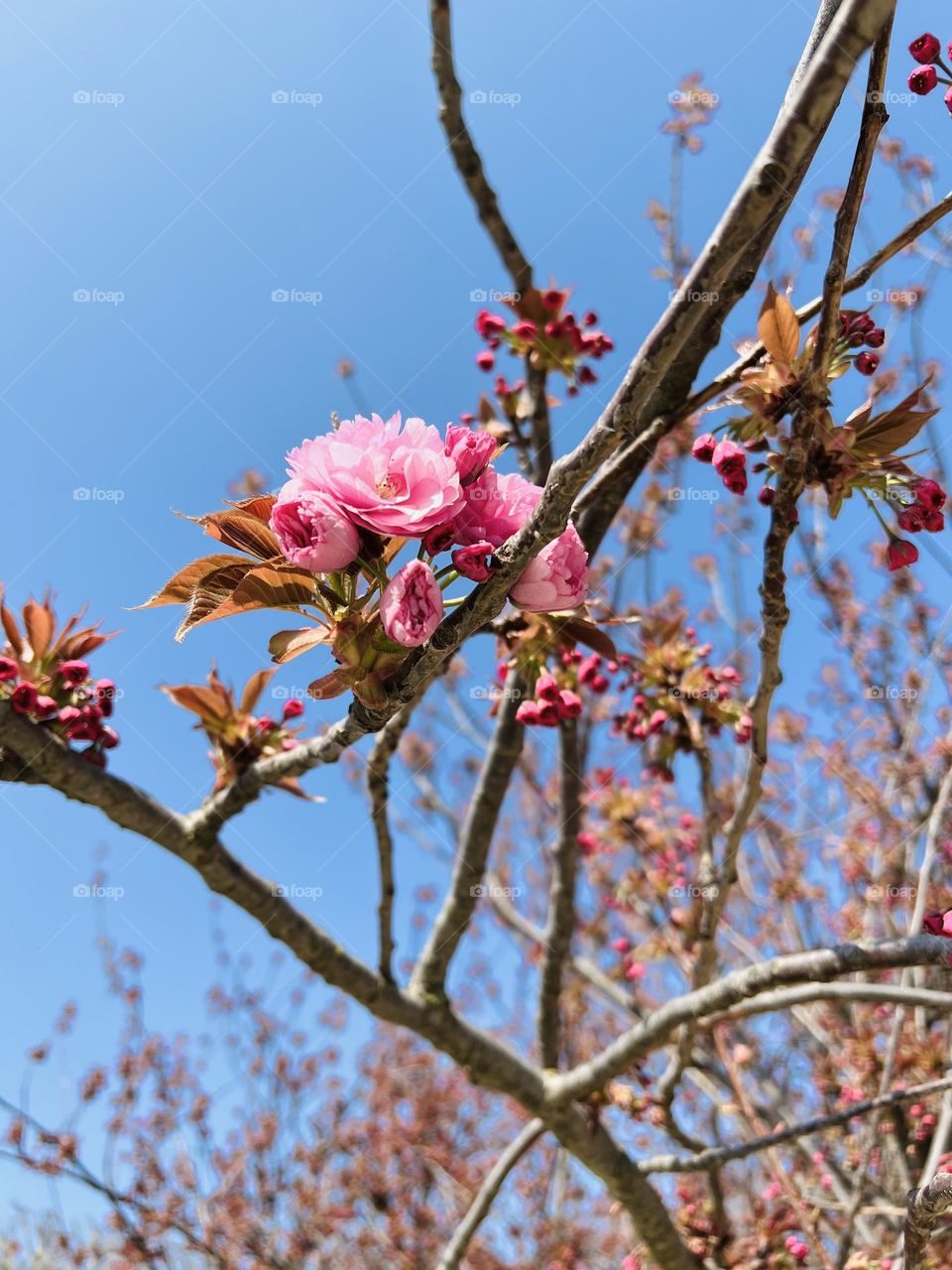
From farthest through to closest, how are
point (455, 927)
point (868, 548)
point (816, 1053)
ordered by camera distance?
point (868, 548), point (816, 1053), point (455, 927)

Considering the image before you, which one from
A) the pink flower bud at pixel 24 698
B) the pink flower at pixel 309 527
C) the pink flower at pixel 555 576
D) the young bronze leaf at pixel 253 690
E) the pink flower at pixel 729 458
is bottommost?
the pink flower bud at pixel 24 698

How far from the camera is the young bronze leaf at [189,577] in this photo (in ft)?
3.84

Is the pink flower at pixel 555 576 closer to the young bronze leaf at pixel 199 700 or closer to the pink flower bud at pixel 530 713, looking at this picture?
the pink flower bud at pixel 530 713

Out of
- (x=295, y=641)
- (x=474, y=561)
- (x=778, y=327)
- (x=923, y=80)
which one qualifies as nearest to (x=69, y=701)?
(x=295, y=641)

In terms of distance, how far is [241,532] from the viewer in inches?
45.8

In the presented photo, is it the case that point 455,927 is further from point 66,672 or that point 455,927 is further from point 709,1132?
point 709,1132

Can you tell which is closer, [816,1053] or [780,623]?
[780,623]

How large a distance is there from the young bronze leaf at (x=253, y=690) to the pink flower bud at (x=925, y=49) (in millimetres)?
1959

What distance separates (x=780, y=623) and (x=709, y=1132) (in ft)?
17.4

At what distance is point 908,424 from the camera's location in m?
1.39

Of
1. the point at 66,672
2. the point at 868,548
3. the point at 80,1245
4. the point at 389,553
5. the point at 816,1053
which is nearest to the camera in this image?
the point at 389,553

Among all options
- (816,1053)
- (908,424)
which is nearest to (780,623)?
(908,424)

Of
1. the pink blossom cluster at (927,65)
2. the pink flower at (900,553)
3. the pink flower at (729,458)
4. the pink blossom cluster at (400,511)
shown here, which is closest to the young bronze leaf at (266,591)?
the pink blossom cluster at (400,511)

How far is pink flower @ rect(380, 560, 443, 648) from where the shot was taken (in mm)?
1022
